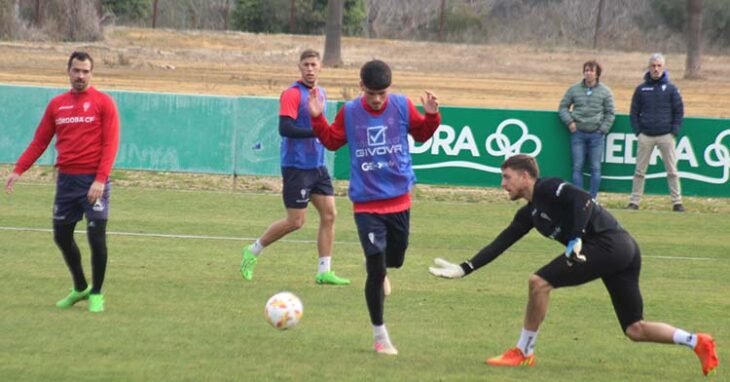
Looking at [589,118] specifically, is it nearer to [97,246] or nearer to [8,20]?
[97,246]

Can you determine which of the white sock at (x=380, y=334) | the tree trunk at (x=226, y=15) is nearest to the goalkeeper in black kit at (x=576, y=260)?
the white sock at (x=380, y=334)

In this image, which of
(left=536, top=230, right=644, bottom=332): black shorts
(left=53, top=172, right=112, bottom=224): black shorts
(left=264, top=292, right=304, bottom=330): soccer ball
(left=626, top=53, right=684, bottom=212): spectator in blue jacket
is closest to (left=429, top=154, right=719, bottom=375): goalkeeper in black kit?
(left=536, top=230, right=644, bottom=332): black shorts

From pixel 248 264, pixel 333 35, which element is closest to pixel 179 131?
pixel 248 264

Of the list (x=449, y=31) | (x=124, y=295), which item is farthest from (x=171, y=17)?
(x=124, y=295)

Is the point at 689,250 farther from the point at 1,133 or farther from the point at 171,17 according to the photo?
the point at 171,17

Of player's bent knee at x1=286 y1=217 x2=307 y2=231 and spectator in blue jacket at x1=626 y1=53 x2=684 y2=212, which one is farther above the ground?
spectator in blue jacket at x1=626 y1=53 x2=684 y2=212

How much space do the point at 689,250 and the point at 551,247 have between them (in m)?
1.62

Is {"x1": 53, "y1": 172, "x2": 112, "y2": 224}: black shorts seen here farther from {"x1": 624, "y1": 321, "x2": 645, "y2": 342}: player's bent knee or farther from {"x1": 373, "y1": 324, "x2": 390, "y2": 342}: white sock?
{"x1": 624, "y1": 321, "x2": 645, "y2": 342}: player's bent knee

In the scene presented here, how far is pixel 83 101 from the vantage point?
31.7 ft

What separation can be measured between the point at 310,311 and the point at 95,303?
167cm

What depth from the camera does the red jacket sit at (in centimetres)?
965

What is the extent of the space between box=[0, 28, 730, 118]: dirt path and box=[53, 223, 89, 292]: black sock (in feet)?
60.6

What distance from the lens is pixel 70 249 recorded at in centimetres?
997

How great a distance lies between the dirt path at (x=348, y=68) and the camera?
3388 centimetres
